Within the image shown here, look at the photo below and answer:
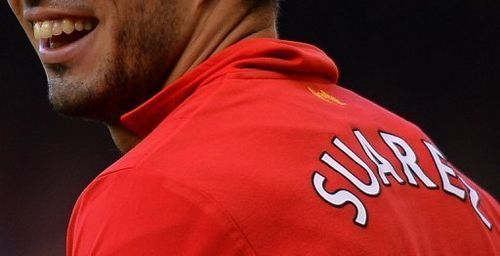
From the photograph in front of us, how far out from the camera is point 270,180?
0.79 meters

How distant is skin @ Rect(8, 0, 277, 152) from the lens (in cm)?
100

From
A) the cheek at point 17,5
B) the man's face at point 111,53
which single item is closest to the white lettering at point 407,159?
the man's face at point 111,53

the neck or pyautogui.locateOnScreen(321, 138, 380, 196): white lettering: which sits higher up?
the neck

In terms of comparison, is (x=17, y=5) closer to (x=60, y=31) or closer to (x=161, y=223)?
(x=60, y=31)

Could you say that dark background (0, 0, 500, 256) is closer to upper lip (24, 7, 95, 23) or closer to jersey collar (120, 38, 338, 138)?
upper lip (24, 7, 95, 23)

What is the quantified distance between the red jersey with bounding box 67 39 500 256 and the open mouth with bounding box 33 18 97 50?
0.14m

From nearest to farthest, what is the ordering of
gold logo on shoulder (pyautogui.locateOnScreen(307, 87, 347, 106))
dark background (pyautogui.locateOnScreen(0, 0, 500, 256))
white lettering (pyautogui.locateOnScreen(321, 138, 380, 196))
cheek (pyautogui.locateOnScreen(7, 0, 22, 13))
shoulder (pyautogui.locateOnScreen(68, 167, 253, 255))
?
1. shoulder (pyautogui.locateOnScreen(68, 167, 253, 255))
2. white lettering (pyautogui.locateOnScreen(321, 138, 380, 196))
3. gold logo on shoulder (pyautogui.locateOnScreen(307, 87, 347, 106))
4. cheek (pyautogui.locateOnScreen(7, 0, 22, 13))
5. dark background (pyautogui.locateOnScreen(0, 0, 500, 256))

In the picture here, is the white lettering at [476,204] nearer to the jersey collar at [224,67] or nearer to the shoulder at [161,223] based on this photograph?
the jersey collar at [224,67]

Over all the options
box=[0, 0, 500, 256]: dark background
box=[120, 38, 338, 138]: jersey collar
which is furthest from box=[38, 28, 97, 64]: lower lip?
box=[0, 0, 500, 256]: dark background

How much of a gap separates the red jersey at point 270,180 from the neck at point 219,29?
57 millimetres

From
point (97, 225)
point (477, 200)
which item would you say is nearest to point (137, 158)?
point (97, 225)

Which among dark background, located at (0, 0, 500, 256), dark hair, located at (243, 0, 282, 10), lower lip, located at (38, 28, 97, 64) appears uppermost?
dark hair, located at (243, 0, 282, 10)

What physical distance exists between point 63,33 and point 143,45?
0.13 meters

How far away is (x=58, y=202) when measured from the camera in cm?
348
